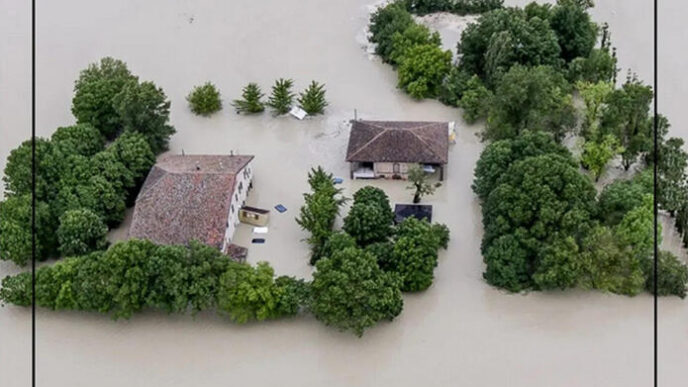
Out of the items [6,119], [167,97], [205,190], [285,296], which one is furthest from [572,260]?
[6,119]

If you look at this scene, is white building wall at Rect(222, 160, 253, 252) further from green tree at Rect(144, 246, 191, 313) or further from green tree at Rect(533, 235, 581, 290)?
green tree at Rect(533, 235, 581, 290)

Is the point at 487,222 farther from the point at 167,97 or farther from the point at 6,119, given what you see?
the point at 6,119

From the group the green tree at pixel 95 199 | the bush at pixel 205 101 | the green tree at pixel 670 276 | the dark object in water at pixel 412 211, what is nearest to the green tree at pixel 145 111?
the bush at pixel 205 101

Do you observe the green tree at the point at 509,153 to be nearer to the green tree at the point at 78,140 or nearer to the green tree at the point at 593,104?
the green tree at the point at 593,104

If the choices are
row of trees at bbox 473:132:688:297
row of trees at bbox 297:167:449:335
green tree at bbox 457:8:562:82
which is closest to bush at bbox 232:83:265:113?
row of trees at bbox 297:167:449:335

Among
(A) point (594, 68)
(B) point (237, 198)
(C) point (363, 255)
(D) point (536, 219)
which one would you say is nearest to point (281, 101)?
(B) point (237, 198)
